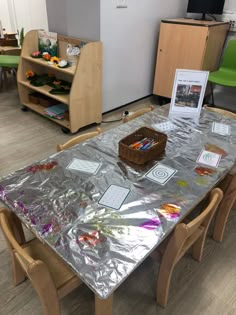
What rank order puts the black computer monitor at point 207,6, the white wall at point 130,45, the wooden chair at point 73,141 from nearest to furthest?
the wooden chair at point 73,141
the white wall at point 130,45
the black computer monitor at point 207,6

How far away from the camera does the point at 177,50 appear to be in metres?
3.19

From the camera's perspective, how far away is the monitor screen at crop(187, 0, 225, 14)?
10.3 ft

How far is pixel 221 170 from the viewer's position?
4.05 feet

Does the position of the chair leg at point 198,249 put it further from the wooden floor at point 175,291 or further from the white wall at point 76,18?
the white wall at point 76,18

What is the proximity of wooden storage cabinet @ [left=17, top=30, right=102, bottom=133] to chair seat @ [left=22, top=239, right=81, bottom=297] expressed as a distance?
5.67ft

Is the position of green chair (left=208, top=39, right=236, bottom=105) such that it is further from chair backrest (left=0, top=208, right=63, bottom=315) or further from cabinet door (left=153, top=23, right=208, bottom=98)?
chair backrest (left=0, top=208, right=63, bottom=315)

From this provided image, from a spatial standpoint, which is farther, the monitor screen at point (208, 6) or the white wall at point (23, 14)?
the white wall at point (23, 14)

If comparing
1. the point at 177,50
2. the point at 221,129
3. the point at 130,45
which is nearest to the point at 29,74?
the point at 130,45

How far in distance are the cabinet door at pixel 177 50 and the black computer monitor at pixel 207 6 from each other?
1.52 ft

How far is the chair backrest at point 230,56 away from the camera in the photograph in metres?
3.21

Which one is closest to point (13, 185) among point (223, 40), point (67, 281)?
point (67, 281)

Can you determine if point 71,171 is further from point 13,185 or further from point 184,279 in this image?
point 184,279

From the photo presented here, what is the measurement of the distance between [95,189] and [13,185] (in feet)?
1.16

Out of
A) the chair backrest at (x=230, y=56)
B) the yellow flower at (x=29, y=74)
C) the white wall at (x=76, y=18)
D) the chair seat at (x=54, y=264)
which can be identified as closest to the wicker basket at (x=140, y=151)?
the chair seat at (x=54, y=264)
